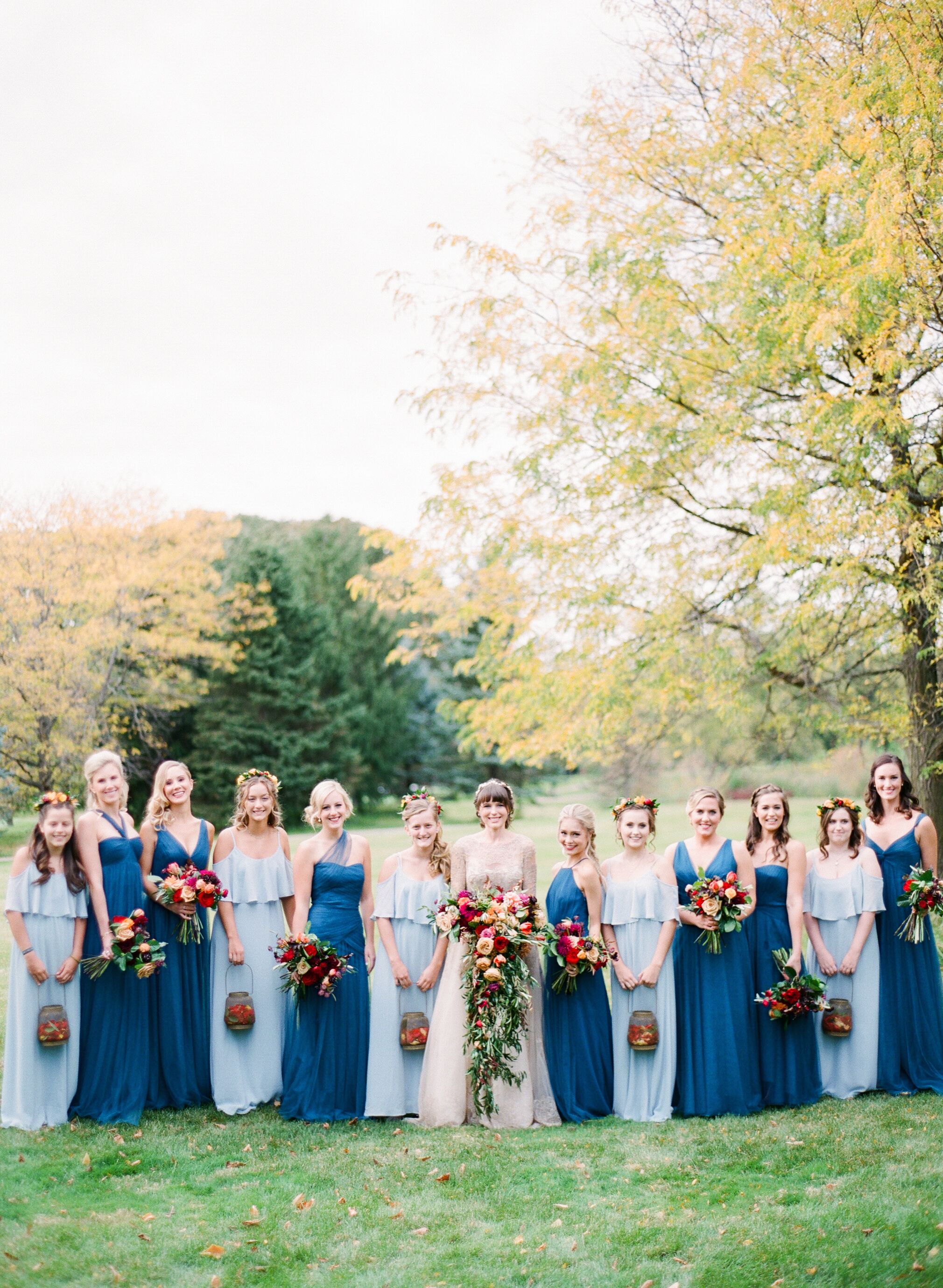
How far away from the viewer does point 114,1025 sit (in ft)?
21.7

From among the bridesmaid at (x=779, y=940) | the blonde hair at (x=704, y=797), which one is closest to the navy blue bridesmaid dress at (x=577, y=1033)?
the blonde hair at (x=704, y=797)

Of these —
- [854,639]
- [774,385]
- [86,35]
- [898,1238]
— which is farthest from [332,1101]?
[86,35]

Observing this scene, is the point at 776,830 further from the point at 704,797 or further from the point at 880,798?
the point at 880,798

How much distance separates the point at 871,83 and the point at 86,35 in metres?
11.5

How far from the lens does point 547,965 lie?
6.77 metres

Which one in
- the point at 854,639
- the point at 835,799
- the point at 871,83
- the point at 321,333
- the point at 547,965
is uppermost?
the point at 321,333

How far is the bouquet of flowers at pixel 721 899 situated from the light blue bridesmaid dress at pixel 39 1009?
365 centimetres

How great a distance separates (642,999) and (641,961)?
0.74 feet

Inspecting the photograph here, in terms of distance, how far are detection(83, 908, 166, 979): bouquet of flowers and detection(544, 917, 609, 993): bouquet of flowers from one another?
7.50 ft

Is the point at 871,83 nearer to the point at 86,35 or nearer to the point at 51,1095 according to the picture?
the point at 51,1095

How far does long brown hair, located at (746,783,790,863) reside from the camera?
694cm

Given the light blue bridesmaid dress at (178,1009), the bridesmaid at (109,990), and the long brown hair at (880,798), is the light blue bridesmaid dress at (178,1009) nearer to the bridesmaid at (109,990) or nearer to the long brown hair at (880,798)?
the bridesmaid at (109,990)

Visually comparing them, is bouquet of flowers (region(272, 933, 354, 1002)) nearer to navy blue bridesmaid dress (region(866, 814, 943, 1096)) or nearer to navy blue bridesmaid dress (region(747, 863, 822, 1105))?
navy blue bridesmaid dress (region(747, 863, 822, 1105))

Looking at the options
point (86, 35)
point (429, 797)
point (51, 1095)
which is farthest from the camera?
point (86, 35)
